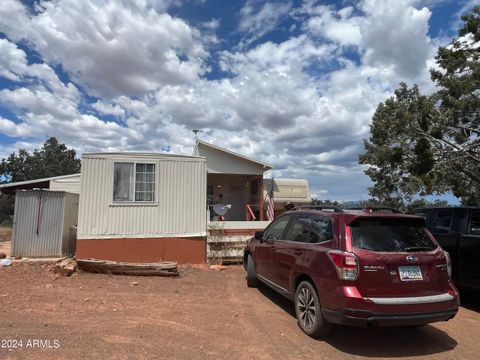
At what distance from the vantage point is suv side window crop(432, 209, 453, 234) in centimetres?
778

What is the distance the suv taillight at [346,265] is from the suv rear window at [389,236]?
0.20 m

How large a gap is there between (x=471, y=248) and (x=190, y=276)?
6065mm

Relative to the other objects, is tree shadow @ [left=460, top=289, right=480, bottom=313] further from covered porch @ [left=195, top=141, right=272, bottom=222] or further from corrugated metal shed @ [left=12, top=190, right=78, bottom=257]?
covered porch @ [left=195, top=141, right=272, bottom=222]

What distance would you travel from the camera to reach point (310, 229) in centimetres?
596

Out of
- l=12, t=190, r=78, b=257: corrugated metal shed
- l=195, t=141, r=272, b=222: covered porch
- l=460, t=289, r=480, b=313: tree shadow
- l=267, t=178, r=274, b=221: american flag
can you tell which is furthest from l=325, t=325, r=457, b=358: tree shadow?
l=195, t=141, r=272, b=222: covered porch

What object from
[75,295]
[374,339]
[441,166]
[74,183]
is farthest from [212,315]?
[74,183]

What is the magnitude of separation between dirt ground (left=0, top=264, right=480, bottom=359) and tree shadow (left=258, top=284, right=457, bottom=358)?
13mm

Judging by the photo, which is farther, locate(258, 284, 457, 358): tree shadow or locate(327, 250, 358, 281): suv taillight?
locate(258, 284, 457, 358): tree shadow

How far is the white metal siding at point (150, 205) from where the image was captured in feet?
34.6

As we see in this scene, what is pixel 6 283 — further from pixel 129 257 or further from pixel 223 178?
pixel 223 178

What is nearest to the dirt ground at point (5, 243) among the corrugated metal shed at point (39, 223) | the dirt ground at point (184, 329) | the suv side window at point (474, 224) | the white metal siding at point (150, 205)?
the corrugated metal shed at point (39, 223)

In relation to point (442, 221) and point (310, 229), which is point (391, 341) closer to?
point (310, 229)

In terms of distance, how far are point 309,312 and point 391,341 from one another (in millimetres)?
1167

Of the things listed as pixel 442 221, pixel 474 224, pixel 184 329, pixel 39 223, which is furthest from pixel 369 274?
pixel 39 223
